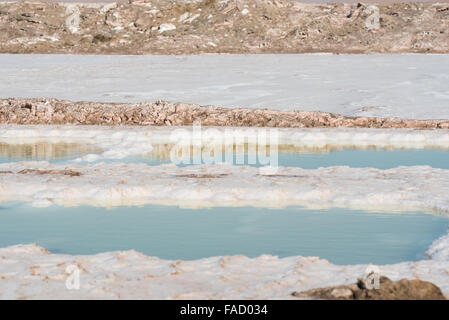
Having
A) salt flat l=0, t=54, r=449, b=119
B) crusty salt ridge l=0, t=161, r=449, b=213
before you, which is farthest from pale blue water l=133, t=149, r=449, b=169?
salt flat l=0, t=54, r=449, b=119

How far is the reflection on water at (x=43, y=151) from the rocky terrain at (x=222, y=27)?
64.6ft

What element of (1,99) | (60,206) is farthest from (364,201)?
(1,99)

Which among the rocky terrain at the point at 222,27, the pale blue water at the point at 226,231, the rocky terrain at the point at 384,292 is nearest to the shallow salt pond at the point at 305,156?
the pale blue water at the point at 226,231

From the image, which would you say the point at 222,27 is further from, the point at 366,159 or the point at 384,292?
the point at 384,292

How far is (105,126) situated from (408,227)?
7.30 m

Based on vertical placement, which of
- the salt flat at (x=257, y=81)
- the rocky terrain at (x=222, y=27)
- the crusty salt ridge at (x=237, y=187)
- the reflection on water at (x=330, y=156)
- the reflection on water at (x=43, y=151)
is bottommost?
the reflection on water at (x=43, y=151)

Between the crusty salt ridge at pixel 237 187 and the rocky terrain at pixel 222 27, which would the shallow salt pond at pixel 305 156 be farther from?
the rocky terrain at pixel 222 27

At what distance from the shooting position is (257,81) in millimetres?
17016

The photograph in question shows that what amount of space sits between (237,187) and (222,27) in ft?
87.7

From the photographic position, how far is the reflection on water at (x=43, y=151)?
921cm

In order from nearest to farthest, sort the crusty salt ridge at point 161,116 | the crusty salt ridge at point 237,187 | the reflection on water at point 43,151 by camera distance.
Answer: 1. the crusty salt ridge at point 237,187
2. the reflection on water at point 43,151
3. the crusty salt ridge at point 161,116

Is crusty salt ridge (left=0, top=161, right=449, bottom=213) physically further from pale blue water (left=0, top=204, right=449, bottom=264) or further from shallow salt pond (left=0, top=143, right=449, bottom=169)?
shallow salt pond (left=0, top=143, right=449, bottom=169)

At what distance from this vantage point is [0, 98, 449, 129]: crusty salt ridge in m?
12.2
